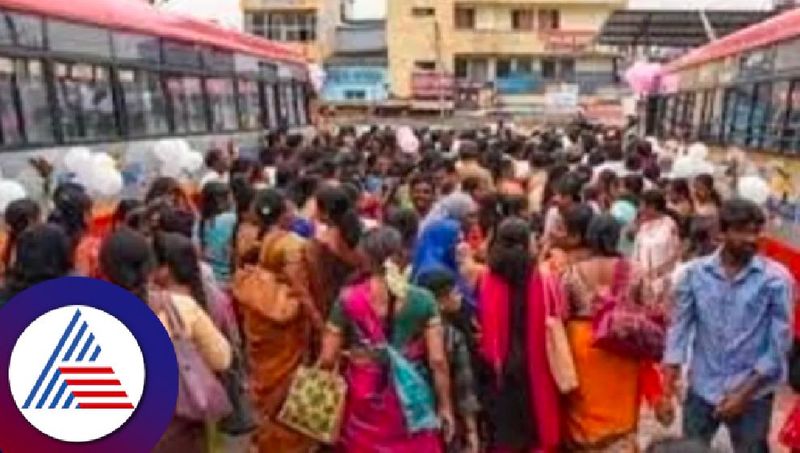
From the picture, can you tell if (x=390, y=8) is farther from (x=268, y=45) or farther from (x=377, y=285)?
(x=377, y=285)

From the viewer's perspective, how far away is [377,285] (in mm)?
6113

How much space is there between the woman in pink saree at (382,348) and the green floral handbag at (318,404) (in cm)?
6

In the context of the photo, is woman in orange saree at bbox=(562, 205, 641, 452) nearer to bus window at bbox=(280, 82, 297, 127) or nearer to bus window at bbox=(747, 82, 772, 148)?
bus window at bbox=(747, 82, 772, 148)

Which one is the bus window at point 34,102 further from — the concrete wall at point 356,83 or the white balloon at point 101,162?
the concrete wall at point 356,83

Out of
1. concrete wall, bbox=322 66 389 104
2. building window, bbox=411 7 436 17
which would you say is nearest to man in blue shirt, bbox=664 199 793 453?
concrete wall, bbox=322 66 389 104

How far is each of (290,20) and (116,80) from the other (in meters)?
57.5

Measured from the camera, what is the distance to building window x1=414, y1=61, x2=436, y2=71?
63731mm

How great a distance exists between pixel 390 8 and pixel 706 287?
60745mm

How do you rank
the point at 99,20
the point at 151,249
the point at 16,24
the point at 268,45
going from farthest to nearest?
the point at 268,45, the point at 99,20, the point at 16,24, the point at 151,249

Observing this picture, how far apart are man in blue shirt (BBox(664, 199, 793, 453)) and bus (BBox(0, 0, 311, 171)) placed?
18.9 feet

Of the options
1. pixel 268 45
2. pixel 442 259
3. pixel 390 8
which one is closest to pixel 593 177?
pixel 442 259

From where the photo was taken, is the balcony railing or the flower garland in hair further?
the balcony railing

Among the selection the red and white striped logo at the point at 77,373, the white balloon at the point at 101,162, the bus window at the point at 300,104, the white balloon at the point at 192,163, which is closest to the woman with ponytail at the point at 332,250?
the red and white striped logo at the point at 77,373

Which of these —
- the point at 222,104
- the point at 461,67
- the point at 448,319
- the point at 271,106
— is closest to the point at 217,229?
the point at 448,319
